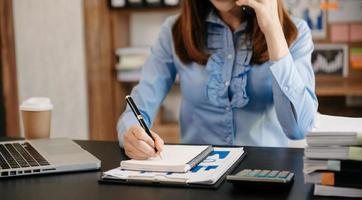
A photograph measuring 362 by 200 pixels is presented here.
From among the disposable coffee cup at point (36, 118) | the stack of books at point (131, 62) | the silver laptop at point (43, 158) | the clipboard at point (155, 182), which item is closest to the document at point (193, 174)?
the clipboard at point (155, 182)

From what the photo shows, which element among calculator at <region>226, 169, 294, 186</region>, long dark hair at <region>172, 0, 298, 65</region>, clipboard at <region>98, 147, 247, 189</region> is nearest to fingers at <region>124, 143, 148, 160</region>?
clipboard at <region>98, 147, 247, 189</region>

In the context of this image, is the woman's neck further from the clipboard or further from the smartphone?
the clipboard

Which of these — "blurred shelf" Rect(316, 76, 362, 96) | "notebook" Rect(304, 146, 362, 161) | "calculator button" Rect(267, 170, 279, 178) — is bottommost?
"blurred shelf" Rect(316, 76, 362, 96)

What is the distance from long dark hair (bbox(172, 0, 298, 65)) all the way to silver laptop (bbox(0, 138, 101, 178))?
0.47 meters

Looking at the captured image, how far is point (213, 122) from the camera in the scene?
5.19ft

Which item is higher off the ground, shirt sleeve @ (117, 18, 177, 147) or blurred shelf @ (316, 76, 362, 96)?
shirt sleeve @ (117, 18, 177, 147)

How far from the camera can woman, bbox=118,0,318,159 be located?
142cm

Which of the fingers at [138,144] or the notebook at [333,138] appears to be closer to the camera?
the notebook at [333,138]

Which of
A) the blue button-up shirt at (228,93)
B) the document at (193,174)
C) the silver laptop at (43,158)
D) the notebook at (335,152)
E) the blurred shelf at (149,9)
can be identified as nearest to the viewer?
the notebook at (335,152)

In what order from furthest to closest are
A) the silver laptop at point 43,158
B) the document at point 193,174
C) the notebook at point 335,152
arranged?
the silver laptop at point 43,158, the document at point 193,174, the notebook at point 335,152

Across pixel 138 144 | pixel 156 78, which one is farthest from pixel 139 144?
pixel 156 78

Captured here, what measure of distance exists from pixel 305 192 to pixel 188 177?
21 cm

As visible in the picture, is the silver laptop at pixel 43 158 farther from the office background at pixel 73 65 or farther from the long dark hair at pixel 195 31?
the office background at pixel 73 65

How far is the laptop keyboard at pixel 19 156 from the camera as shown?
110cm
